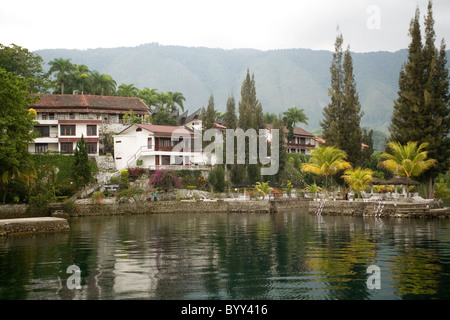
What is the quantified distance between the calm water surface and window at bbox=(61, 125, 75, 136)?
123ft

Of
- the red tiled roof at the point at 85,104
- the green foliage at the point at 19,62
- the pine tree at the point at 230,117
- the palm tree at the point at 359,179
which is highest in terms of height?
the green foliage at the point at 19,62

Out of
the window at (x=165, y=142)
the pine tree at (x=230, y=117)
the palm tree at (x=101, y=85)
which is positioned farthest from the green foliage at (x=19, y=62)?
the pine tree at (x=230, y=117)

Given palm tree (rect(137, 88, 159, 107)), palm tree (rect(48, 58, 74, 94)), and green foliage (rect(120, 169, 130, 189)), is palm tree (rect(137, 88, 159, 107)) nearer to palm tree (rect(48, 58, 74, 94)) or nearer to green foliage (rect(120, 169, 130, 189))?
palm tree (rect(48, 58, 74, 94))

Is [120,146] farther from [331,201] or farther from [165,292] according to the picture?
[165,292]

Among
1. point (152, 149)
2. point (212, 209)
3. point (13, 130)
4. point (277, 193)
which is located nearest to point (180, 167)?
point (152, 149)

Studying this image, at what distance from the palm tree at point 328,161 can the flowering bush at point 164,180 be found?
16.7m

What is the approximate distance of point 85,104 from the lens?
65.1 meters

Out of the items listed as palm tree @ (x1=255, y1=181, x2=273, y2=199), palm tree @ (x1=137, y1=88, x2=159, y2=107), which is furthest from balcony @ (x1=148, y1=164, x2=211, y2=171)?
palm tree @ (x1=137, y1=88, x2=159, y2=107)

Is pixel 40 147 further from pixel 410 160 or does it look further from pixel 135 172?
pixel 410 160

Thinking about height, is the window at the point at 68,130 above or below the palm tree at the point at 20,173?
above

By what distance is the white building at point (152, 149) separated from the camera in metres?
60.3

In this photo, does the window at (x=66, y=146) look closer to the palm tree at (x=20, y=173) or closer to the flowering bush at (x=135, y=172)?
the flowering bush at (x=135, y=172)

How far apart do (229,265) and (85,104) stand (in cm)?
5453
